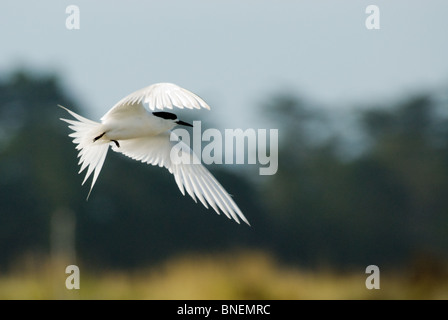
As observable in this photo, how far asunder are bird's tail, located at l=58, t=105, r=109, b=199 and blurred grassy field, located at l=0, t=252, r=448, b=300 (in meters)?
4.57

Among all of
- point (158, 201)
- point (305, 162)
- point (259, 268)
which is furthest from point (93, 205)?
point (259, 268)

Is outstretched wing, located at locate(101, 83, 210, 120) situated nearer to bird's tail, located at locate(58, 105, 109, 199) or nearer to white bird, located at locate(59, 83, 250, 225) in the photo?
white bird, located at locate(59, 83, 250, 225)

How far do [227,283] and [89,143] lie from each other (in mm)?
5114

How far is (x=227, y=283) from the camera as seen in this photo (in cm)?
1095

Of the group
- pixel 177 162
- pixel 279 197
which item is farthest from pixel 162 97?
pixel 279 197

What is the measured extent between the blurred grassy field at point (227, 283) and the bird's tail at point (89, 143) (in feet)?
15.0

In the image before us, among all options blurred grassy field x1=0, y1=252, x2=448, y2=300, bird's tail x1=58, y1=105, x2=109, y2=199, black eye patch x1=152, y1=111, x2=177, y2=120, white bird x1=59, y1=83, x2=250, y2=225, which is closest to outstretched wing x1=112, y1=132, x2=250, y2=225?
white bird x1=59, y1=83, x2=250, y2=225

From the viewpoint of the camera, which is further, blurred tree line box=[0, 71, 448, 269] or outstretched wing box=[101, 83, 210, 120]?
blurred tree line box=[0, 71, 448, 269]

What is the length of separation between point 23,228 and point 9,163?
277 centimetres

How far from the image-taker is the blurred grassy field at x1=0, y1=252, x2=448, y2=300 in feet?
36.3

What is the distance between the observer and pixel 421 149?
23672mm

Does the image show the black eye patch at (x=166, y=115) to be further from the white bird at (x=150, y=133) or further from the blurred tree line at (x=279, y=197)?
the blurred tree line at (x=279, y=197)

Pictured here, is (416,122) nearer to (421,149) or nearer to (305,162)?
(421,149)

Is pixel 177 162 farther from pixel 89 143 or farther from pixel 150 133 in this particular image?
pixel 89 143
